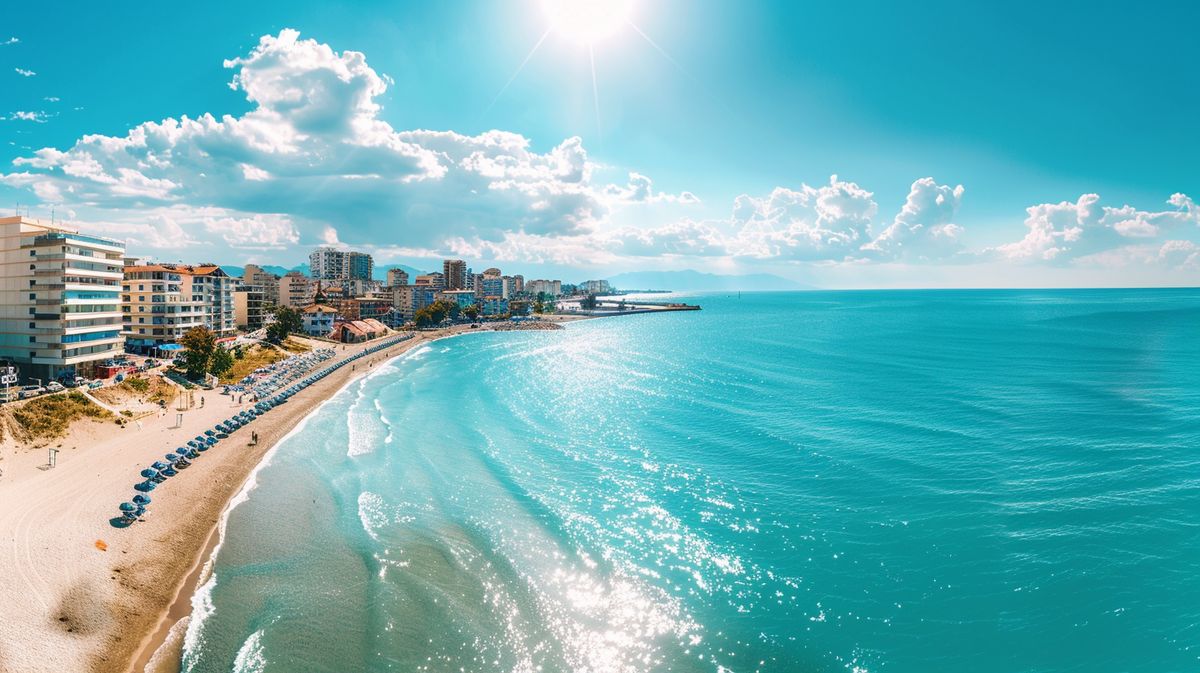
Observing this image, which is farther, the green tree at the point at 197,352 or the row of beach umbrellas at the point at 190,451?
the green tree at the point at 197,352

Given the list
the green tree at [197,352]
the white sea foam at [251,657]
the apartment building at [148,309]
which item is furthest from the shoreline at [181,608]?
the apartment building at [148,309]

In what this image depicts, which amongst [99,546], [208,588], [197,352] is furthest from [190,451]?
[197,352]

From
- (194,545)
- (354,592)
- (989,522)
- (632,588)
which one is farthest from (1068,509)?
(194,545)

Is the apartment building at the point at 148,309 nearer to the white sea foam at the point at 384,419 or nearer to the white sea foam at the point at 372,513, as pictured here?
the white sea foam at the point at 384,419

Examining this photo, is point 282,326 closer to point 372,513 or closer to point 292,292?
point 292,292

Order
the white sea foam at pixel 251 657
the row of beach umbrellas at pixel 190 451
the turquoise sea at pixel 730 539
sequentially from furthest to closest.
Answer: the row of beach umbrellas at pixel 190 451
the turquoise sea at pixel 730 539
the white sea foam at pixel 251 657

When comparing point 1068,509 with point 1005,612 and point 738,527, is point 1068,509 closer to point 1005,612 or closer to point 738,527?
point 1005,612

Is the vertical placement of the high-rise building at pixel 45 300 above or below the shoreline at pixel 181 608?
above
